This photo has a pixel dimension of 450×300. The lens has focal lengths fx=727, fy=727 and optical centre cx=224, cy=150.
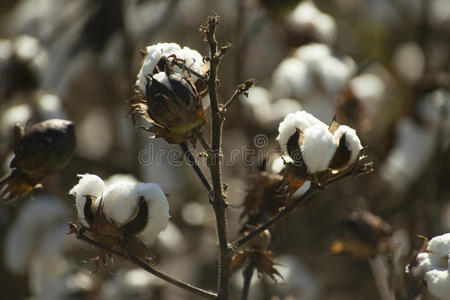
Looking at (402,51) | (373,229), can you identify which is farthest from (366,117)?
(402,51)

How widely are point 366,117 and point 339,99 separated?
105mm

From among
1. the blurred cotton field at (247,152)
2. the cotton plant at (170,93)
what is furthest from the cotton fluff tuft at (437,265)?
the cotton plant at (170,93)

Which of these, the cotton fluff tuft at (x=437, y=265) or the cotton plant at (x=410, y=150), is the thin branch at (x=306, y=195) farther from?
the cotton plant at (x=410, y=150)

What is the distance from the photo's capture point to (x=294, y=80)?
76.2 inches

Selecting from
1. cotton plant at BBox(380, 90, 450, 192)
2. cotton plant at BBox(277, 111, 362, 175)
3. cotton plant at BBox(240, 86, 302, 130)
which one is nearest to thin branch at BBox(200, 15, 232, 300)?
cotton plant at BBox(277, 111, 362, 175)

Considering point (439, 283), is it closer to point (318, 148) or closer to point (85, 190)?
point (318, 148)

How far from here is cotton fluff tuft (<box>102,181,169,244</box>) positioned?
96cm

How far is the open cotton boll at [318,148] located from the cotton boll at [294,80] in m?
0.97

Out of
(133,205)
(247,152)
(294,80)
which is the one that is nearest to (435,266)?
(133,205)

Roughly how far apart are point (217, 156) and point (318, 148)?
5.2 inches

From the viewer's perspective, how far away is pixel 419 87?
6.53 ft

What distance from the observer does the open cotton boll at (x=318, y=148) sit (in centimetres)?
95

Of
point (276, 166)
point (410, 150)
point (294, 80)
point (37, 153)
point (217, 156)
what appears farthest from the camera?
point (410, 150)

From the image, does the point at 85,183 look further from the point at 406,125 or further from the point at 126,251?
the point at 406,125
